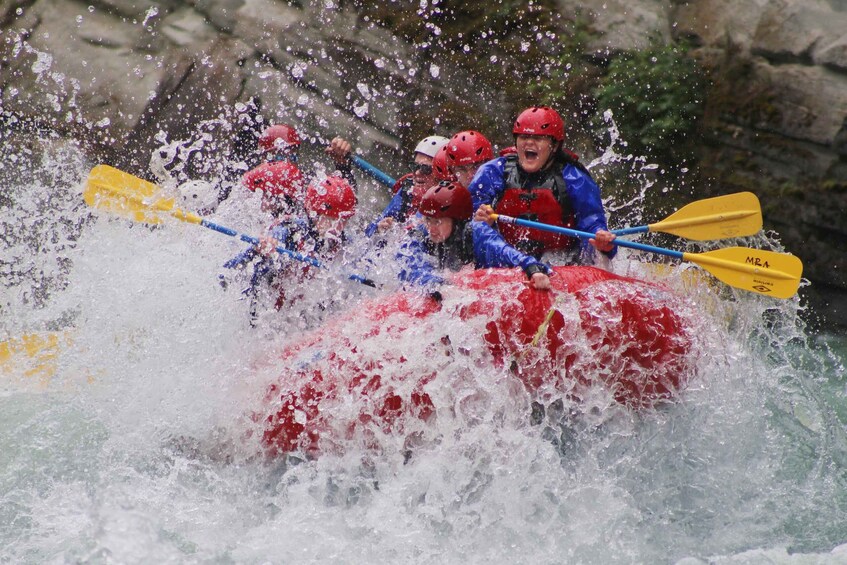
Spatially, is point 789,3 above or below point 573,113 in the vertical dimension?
above

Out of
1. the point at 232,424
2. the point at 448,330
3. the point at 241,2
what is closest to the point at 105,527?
the point at 232,424

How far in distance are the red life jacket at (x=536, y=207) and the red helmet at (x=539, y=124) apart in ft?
0.66

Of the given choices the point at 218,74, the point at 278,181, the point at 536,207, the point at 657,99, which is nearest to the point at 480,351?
the point at 536,207

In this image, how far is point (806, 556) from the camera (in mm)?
3742

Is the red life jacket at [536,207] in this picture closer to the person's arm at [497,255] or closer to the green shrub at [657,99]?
the person's arm at [497,255]

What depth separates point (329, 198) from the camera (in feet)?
15.9

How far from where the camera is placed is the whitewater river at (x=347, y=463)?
3762mm

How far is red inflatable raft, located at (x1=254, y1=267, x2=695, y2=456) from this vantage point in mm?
3854

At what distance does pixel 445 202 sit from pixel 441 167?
0.97 metres

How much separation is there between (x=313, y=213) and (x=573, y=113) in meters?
3.55

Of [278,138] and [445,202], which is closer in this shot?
[445,202]

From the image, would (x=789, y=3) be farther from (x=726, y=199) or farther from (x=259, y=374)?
(x=259, y=374)

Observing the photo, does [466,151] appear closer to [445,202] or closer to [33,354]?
[445,202]

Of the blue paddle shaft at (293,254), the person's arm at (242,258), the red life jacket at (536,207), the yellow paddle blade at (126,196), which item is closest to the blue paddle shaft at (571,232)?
the red life jacket at (536,207)
